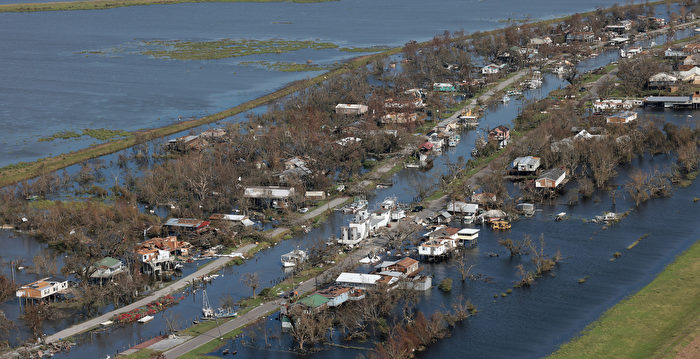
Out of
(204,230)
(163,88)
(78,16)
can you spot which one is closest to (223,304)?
(204,230)

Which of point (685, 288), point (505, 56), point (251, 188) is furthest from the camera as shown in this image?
point (505, 56)

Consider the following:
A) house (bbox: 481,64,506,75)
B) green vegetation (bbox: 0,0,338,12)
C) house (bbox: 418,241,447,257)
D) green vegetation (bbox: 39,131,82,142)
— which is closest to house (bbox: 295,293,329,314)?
house (bbox: 418,241,447,257)

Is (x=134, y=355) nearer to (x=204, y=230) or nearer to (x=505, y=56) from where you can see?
(x=204, y=230)

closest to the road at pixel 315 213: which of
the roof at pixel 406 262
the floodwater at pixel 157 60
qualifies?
the roof at pixel 406 262

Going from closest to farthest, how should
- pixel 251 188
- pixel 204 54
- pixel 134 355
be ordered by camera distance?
1. pixel 134 355
2. pixel 251 188
3. pixel 204 54

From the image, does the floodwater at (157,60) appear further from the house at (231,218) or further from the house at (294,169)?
the house at (231,218)

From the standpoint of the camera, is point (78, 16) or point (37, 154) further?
point (78, 16)

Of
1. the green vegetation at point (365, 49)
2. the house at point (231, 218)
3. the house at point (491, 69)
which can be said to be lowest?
the house at point (231, 218)
